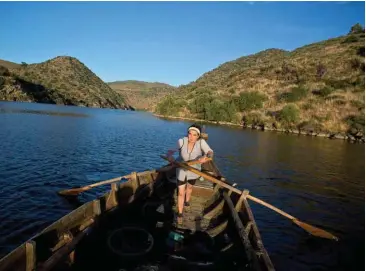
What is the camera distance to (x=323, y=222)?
507 inches

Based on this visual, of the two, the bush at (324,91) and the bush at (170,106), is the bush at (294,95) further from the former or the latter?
the bush at (170,106)

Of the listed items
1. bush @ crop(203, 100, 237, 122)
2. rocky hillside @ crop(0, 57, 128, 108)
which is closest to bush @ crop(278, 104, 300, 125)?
bush @ crop(203, 100, 237, 122)

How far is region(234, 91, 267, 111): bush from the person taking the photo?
7958cm

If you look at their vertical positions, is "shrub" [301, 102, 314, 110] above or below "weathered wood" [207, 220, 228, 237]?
above

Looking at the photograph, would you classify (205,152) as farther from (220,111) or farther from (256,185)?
(220,111)

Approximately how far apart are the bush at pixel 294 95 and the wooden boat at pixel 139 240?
235 ft

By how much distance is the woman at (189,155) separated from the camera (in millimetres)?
8602

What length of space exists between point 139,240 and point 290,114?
2514 inches

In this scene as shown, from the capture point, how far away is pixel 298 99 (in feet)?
248

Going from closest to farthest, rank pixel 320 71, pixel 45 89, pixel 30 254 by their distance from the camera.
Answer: pixel 30 254, pixel 320 71, pixel 45 89

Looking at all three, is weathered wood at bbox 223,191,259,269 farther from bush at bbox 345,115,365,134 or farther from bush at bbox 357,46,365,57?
bush at bbox 357,46,365,57

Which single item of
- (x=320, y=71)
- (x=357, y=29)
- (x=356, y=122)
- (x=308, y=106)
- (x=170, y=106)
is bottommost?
(x=356, y=122)

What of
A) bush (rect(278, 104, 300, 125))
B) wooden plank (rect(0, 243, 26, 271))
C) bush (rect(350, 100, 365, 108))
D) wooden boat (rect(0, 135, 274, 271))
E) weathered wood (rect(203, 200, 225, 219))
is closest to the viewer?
wooden plank (rect(0, 243, 26, 271))

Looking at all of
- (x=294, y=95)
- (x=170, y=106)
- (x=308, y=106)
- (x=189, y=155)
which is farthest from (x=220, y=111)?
(x=189, y=155)
